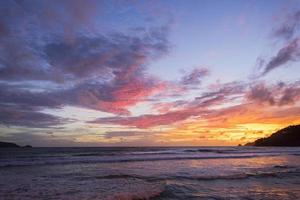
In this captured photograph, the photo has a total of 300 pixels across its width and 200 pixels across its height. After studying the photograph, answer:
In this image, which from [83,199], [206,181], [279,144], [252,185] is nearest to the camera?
[83,199]

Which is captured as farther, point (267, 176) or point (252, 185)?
point (267, 176)

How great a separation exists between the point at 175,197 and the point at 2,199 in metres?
7.80

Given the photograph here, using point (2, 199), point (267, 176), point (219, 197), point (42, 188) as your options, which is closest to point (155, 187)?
point (219, 197)

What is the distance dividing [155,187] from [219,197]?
12.5 ft

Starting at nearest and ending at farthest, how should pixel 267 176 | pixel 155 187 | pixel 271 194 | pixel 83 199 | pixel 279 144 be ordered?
pixel 83 199, pixel 271 194, pixel 155 187, pixel 267 176, pixel 279 144

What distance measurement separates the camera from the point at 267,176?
1941cm

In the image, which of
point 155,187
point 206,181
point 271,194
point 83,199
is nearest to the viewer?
point 83,199

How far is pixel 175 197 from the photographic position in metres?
12.2

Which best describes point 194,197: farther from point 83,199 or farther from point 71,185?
point 71,185

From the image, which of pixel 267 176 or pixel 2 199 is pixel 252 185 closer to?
pixel 267 176

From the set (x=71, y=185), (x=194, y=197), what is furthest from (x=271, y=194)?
(x=71, y=185)

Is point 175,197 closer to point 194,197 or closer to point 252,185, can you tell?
point 194,197

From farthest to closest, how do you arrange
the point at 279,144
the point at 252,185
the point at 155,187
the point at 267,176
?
the point at 279,144, the point at 267,176, the point at 252,185, the point at 155,187

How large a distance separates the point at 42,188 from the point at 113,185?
3957mm
